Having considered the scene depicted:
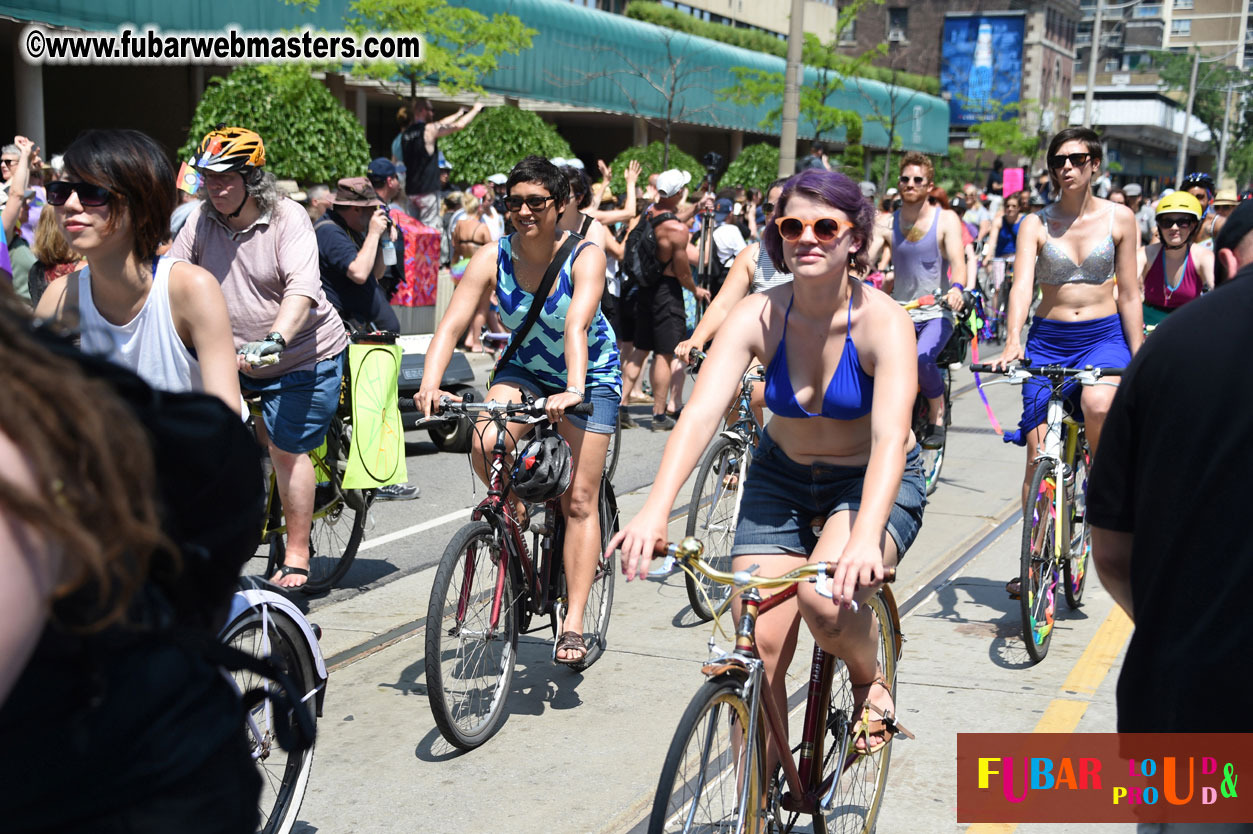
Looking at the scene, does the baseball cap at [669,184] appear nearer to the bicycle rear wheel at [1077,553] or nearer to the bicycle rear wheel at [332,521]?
the bicycle rear wheel at [332,521]

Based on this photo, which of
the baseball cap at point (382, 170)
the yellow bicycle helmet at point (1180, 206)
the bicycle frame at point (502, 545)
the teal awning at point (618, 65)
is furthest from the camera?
the teal awning at point (618, 65)

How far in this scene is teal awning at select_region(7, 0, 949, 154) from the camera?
19.3 meters

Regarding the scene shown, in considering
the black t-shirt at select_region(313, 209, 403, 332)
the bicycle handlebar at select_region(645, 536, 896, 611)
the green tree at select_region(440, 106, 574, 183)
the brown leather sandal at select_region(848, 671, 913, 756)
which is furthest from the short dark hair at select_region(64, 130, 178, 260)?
the green tree at select_region(440, 106, 574, 183)

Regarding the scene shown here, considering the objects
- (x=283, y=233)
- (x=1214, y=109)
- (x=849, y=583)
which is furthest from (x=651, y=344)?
(x=1214, y=109)

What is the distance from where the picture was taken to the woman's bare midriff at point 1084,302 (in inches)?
257

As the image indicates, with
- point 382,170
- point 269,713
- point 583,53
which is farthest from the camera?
point 583,53

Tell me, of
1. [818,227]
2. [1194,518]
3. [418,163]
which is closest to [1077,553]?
[818,227]

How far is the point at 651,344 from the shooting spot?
11406 millimetres

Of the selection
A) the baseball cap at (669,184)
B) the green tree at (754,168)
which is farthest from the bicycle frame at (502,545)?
the green tree at (754,168)

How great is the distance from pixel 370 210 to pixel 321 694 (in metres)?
4.74

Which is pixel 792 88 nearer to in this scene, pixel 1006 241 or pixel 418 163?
pixel 1006 241

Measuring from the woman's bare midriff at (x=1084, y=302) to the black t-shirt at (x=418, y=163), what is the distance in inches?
374

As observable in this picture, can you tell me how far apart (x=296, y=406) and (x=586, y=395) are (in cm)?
131

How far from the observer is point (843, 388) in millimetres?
3455
